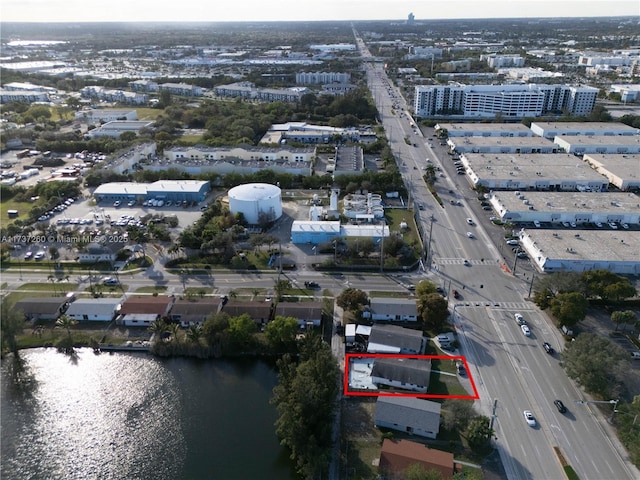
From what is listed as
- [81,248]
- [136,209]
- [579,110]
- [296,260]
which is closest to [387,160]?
[296,260]

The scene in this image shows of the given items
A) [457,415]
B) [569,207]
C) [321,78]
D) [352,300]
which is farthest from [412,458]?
[321,78]

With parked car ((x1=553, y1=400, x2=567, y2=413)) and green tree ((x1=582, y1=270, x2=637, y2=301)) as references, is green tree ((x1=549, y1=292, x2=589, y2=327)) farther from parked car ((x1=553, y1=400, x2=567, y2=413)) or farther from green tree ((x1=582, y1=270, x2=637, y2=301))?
parked car ((x1=553, y1=400, x2=567, y2=413))

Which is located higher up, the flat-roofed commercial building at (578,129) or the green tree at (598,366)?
the flat-roofed commercial building at (578,129)

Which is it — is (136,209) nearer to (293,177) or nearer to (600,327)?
(293,177)

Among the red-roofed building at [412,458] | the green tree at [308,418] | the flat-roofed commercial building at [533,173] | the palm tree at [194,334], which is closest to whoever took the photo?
the red-roofed building at [412,458]

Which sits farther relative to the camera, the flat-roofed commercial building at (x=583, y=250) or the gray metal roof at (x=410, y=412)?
the flat-roofed commercial building at (x=583, y=250)

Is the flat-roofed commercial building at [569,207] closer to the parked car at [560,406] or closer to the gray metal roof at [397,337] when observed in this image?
the gray metal roof at [397,337]

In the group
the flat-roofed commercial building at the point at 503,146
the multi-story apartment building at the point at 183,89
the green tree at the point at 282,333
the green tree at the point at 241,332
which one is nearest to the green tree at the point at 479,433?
the green tree at the point at 282,333
